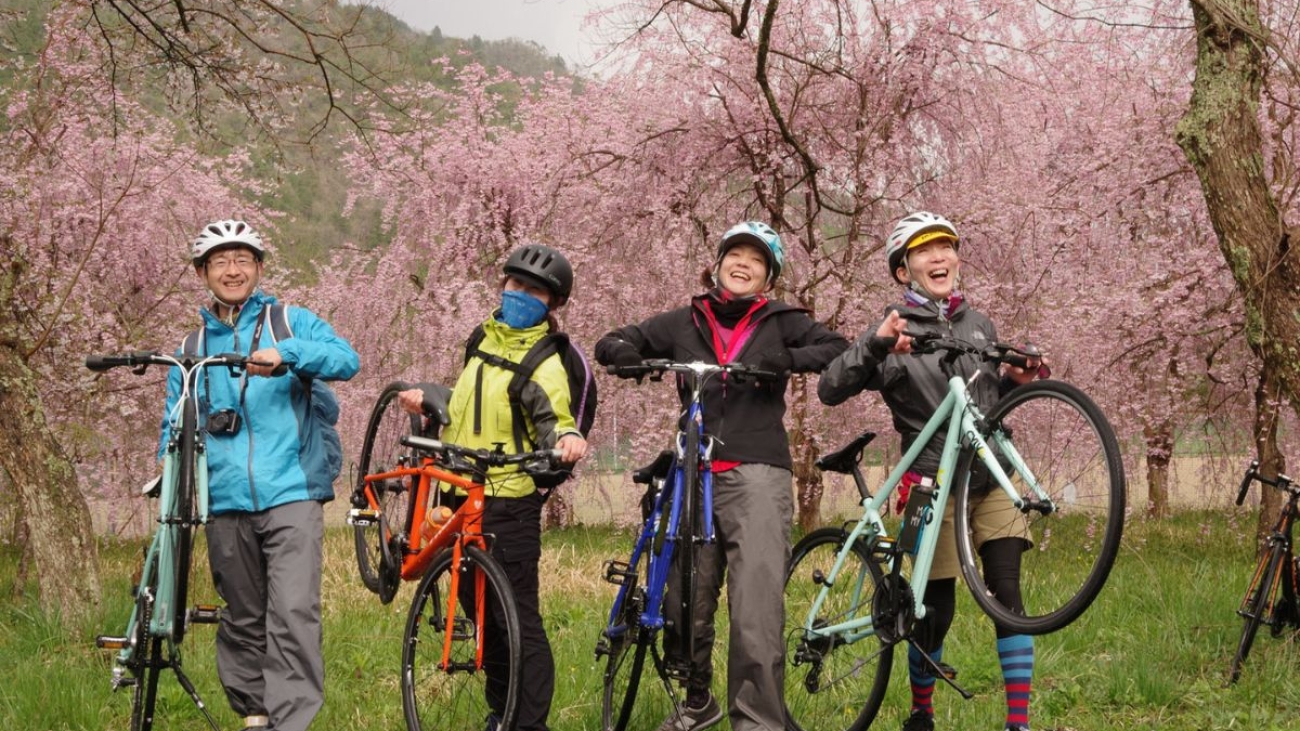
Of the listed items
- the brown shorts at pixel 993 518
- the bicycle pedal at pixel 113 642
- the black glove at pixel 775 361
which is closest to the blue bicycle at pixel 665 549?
the black glove at pixel 775 361

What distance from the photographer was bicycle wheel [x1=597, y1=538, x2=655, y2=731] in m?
4.59

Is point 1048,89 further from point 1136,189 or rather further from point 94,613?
point 94,613

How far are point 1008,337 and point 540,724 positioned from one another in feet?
28.3

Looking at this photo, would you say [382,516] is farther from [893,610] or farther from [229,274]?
[893,610]

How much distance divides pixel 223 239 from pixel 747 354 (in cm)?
195

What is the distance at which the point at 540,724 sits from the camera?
425cm

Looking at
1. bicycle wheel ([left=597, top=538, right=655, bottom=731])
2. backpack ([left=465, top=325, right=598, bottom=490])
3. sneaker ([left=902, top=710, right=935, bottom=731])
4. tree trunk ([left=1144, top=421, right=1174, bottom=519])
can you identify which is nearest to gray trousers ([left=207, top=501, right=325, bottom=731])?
backpack ([left=465, top=325, right=598, bottom=490])

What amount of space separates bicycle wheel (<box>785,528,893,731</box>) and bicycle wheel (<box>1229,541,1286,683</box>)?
2084 mm

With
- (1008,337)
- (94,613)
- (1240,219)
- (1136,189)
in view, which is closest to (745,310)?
(1240,219)

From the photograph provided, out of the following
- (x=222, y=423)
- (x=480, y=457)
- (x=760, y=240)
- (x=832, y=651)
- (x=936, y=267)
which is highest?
(x=760, y=240)

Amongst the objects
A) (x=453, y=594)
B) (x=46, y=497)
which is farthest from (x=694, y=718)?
(x=46, y=497)

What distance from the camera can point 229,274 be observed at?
180 inches

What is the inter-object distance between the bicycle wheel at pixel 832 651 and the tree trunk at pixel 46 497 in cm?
425

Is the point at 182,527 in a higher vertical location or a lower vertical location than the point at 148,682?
higher
